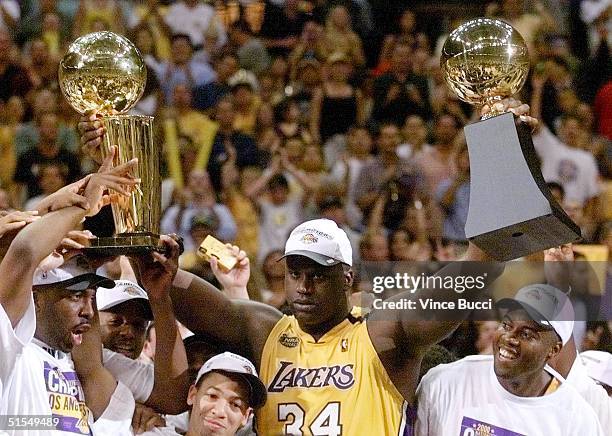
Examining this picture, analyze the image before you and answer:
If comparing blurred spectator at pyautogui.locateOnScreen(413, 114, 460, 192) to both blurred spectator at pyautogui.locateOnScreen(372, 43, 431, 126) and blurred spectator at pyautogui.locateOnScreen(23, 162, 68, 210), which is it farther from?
blurred spectator at pyautogui.locateOnScreen(23, 162, 68, 210)

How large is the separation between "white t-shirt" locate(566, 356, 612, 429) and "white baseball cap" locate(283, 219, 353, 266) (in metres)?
1.10

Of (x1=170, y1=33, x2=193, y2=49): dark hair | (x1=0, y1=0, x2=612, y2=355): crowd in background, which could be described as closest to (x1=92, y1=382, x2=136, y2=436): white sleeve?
(x1=0, y1=0, x2=612, y2=355): crowd in background

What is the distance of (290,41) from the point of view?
10.4m

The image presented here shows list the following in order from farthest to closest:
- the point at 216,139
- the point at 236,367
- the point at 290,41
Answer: the point at 290,41 → the point at 216,139 → the point at 236,367

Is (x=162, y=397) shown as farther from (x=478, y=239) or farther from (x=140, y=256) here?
(x=478, y=239)

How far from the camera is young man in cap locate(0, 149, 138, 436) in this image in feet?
14.9

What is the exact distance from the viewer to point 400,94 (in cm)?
971

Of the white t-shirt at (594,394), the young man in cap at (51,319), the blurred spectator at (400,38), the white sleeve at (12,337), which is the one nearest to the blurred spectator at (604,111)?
the blurred spectator at (400,38)

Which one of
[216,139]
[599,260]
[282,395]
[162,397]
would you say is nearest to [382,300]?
[282,395]

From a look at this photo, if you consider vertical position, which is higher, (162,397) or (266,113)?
(266,113)

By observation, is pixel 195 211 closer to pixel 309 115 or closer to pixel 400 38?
pixel 309 115

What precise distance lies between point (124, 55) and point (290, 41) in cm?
537

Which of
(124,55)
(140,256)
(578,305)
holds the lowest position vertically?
(578,305)

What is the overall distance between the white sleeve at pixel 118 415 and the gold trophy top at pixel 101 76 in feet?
3.41
